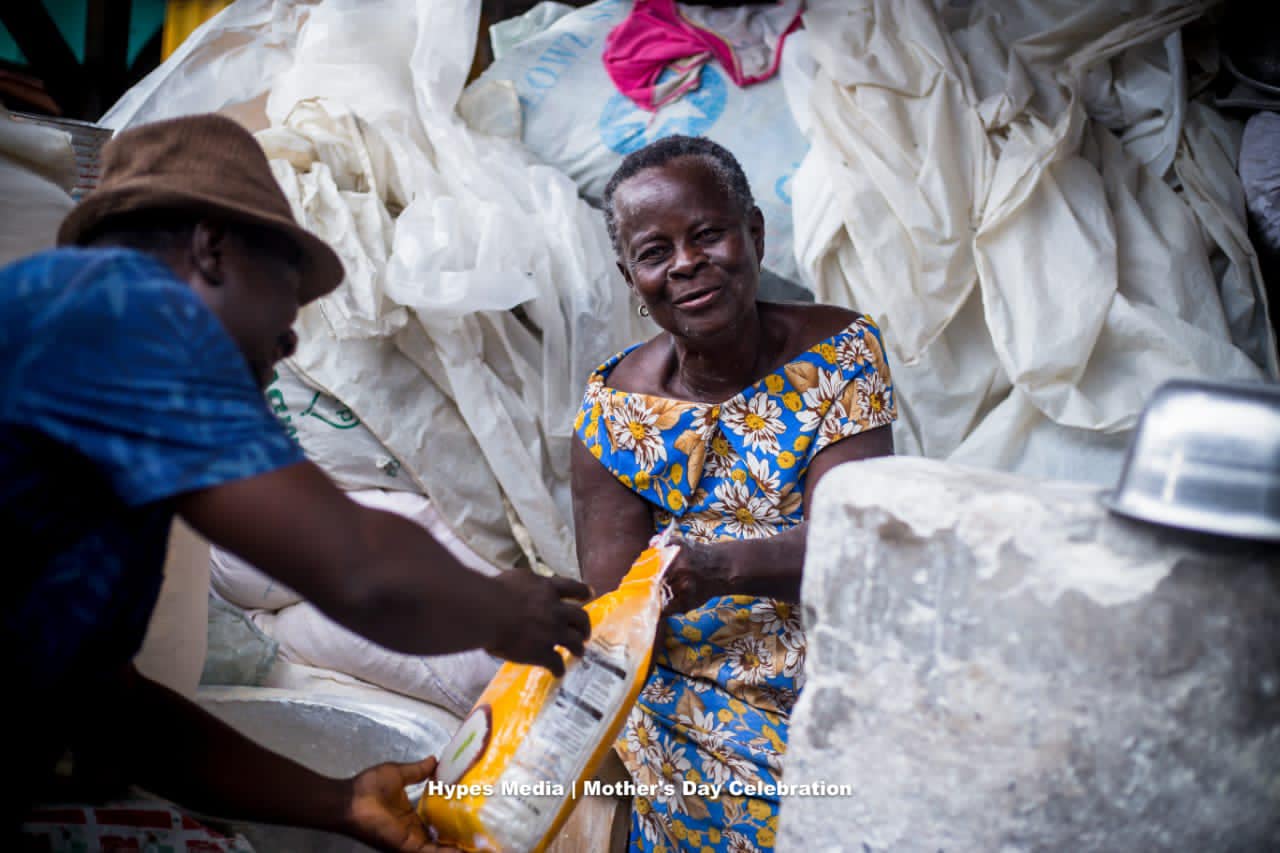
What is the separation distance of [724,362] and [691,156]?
1.19ft

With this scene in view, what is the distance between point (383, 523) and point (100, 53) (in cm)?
310

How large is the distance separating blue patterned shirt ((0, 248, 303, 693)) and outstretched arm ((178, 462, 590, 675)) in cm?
3

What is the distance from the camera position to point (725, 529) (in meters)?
1.72

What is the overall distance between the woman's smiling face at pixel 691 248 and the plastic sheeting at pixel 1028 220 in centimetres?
57

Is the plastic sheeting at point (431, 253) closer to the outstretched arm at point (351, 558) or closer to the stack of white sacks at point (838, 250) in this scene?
the stack of white sacks at point (838, 250)

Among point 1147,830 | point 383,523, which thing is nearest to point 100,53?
point 383,523

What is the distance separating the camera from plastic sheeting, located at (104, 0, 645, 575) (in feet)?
7.25

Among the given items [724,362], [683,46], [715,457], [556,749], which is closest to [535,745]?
[556,749]

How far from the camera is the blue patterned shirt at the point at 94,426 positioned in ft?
2.64

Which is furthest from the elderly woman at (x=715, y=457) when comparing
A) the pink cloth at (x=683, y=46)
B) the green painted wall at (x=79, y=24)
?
the green painted wall at (x=79, y=24)

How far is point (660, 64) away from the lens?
8.94ft

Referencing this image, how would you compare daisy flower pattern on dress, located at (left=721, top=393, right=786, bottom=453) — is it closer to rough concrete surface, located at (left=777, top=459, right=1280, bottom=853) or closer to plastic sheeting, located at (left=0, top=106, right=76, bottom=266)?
rough concrete surface, located at (left=777, top=459, right=1280, bottom=853)

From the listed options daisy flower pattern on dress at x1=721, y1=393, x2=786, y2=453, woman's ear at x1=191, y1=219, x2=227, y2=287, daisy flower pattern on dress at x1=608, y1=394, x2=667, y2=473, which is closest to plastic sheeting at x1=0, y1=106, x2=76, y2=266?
woman's ear at x1=191, y1=219, x2=227, y2=287

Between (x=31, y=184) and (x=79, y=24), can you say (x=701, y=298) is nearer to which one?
(x=31, y=184)
